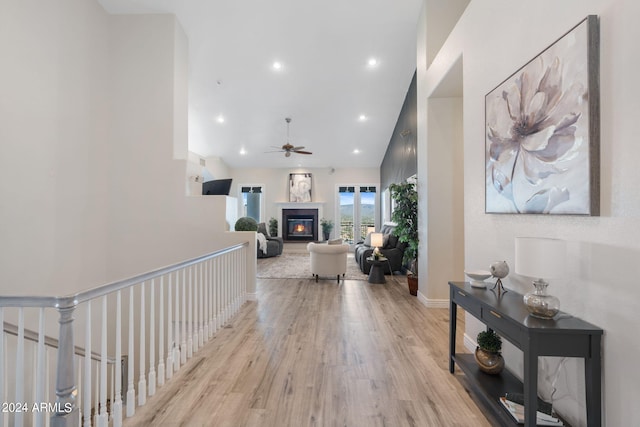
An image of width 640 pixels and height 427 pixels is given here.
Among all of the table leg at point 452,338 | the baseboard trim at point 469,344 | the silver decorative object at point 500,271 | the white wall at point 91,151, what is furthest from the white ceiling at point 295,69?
the baseboard trim at point 469,344

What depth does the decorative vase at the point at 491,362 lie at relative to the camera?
1.97m

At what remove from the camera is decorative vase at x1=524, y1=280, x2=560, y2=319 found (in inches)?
56.3

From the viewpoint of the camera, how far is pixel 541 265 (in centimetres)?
142

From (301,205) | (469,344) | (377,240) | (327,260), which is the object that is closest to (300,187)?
(301,205)

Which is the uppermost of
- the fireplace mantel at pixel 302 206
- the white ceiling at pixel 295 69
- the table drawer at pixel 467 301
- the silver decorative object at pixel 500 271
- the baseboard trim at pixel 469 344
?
the white ceiling at pixel 295 69

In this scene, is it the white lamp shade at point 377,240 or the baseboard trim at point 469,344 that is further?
the white lamp shade at point 377,240

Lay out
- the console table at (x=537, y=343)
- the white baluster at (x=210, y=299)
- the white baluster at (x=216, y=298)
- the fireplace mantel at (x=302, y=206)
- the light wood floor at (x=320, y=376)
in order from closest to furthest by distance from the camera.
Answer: the console table at (x=537, y=343), the light wood floor at (x=320, y=376), the white baluster at (x=210, y=299), the white baluster at (x=216, y=298), the fireplace mantel at (x=302, y=206)

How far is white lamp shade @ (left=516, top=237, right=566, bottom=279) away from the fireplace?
336 inches

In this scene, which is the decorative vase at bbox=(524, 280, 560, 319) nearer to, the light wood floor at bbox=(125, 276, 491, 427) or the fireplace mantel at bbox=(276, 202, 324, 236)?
the light wood floor at bbox=(125, 276, 491, 427)

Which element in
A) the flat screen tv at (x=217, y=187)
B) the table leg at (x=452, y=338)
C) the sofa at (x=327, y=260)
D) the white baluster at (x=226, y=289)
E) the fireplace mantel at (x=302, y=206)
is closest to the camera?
the table leg at (x=452, y=338)

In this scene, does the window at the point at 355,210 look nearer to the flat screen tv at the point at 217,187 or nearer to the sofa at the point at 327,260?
the sofa at the point at 327,260

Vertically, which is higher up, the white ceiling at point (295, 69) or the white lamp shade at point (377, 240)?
the white ceiling at point (295, 69)

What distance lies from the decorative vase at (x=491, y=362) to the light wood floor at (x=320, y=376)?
247 mm

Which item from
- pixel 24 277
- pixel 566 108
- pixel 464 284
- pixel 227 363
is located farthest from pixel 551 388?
pixel 24 277
